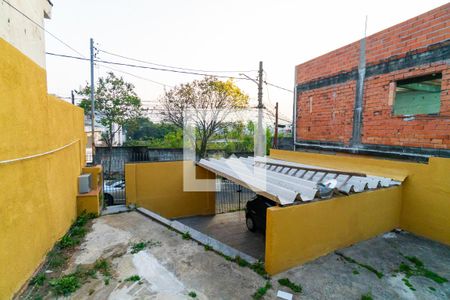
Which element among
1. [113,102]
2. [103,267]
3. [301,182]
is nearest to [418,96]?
[301,182]

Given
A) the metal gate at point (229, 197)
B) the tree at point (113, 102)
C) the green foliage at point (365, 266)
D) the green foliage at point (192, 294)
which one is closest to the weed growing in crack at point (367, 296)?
the green foliage at point (365, 266)

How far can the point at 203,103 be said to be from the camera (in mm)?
14844

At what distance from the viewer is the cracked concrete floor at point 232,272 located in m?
2.90

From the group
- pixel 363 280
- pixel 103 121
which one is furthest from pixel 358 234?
pixel 103 121

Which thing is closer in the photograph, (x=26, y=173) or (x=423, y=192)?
(x=26, y=173)

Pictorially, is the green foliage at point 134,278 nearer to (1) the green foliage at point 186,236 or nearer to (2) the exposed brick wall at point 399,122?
(1) the green foliage at point 186,236

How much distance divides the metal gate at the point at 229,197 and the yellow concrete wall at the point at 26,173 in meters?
5.84

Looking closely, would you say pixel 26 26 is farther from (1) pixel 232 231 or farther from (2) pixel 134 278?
(1) pixel 232 231

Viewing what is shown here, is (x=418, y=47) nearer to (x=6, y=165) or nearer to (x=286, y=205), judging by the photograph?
(x=286, y=205)

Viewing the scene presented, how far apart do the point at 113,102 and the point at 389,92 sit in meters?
14.4

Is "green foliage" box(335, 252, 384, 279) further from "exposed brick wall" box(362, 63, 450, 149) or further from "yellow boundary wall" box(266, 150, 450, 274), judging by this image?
"exposed brick wall" box(362, 63, 450, 149)

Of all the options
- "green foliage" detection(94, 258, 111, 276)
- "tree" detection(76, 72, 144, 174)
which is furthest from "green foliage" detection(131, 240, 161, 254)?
"tree" detection(76, 72, 144, 174)

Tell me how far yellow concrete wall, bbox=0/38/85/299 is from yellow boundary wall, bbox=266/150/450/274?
10.5ft

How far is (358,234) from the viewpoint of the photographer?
14.2 ft
